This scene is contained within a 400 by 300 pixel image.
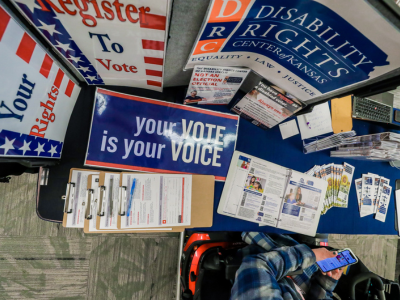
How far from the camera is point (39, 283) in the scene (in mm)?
1355

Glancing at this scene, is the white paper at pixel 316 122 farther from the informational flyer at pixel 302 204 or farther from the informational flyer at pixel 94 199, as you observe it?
the informational flyer at pixel 94 199

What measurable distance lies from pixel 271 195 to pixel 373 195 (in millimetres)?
607

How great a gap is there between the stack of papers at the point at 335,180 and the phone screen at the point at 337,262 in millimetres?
263

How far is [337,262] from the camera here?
1.08 m

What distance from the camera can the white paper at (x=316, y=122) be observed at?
40.3 inches

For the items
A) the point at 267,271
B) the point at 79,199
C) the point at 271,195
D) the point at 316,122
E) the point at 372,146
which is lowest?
the point at 267,271

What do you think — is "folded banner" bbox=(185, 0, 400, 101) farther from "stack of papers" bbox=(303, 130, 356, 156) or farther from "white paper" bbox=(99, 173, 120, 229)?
"white paper" bbox=(99, 173, 120, 229)

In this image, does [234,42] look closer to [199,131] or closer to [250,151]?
[199,131]

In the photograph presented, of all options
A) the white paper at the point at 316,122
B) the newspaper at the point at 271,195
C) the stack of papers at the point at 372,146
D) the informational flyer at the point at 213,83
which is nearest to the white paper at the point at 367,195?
the stack of papers at the point at 372,146

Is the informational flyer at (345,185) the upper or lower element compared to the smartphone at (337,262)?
upper

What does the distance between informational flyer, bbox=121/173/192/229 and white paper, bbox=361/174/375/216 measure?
0.93 meters

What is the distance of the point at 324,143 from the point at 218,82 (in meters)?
0.60

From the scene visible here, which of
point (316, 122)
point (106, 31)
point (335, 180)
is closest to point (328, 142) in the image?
point (316, 122)

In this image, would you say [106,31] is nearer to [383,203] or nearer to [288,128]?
[288,128]
